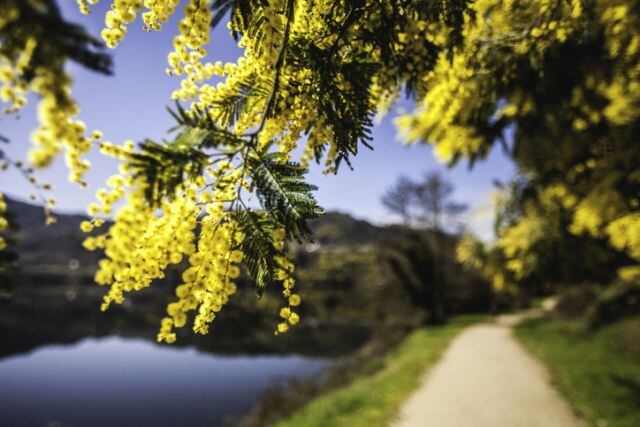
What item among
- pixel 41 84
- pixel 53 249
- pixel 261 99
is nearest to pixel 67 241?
pixel 53 249

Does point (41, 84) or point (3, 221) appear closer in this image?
point (41, 84)

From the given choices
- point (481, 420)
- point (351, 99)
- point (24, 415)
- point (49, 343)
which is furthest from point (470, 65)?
point (49, 343)

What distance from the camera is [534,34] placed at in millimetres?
2252

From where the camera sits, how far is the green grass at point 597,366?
18.3 feet

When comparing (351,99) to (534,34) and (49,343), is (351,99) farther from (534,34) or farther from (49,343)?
(49,343)

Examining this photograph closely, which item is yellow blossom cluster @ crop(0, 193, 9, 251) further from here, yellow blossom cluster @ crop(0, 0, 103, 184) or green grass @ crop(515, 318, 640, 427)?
green grass @ crop(515, 318, 640, 427)

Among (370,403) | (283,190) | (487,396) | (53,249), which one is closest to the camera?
(283,190)

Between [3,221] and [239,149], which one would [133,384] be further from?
[239,149]

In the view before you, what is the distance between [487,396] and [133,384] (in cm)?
1755

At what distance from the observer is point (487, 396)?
6938 mm

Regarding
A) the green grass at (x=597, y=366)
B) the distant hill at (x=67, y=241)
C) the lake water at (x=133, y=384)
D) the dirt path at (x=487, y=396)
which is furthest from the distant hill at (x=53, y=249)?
the green grass at (x=597, y=366)

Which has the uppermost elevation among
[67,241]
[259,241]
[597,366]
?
[67,241]

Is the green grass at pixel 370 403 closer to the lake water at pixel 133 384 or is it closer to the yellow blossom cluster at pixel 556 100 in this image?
the yellow blossom cluster at pixel 556 100

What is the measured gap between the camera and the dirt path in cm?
584
